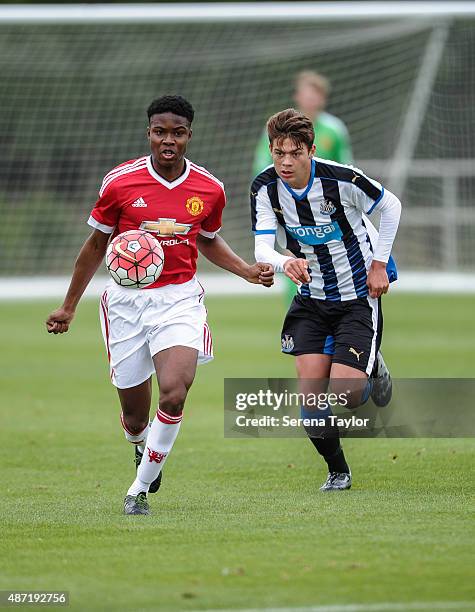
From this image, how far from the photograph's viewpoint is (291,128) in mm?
7828

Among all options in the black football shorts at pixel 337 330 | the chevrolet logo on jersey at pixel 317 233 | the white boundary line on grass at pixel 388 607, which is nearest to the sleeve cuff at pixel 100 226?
the chevrolet logo on jersey at pixel 317 233

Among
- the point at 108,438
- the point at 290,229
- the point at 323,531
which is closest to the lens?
the point at 323,531

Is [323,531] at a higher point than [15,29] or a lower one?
lower

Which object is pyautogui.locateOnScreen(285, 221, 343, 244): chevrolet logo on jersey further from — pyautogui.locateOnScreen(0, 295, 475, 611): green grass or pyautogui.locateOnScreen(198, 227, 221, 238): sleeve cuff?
pyautogui.locateOnScreen(0, 295, 475, 611): green grass

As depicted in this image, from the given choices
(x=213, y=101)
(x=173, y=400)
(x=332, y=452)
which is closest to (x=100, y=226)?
(x=173, y=400)

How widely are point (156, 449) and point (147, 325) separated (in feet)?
2.37

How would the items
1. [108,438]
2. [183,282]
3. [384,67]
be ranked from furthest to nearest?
[384,67], [108,438], [183,282]

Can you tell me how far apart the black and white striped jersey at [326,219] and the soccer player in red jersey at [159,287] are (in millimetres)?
507

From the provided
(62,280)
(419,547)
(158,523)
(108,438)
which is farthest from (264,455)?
(62,280)

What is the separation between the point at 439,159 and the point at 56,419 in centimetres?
1341

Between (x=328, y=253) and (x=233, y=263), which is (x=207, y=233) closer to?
(x=233, y=263)

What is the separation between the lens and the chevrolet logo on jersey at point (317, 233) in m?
8.14

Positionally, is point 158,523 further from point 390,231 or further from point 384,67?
point 384,67

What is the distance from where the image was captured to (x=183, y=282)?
24.9 ft
